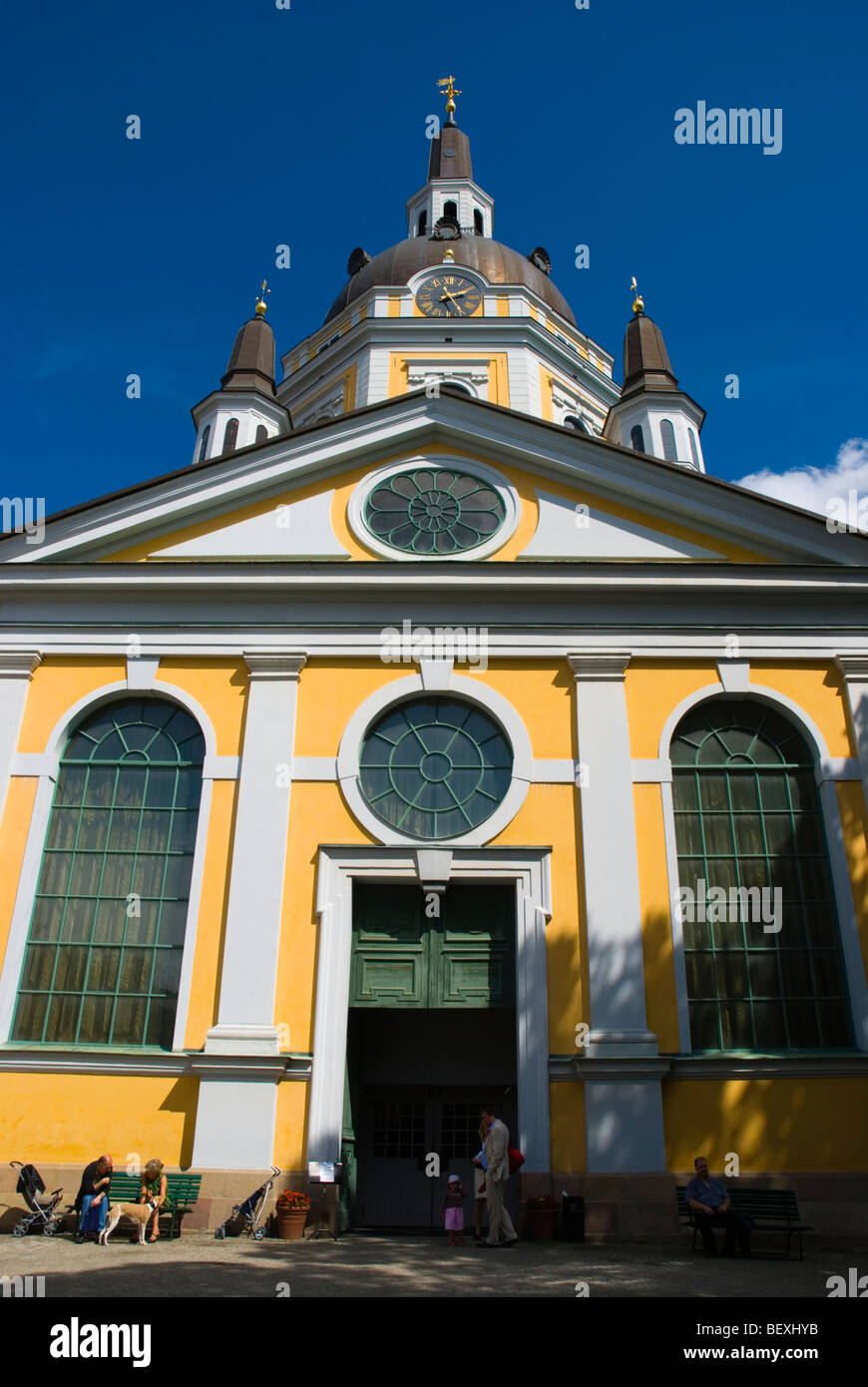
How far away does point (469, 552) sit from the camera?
16422 millimetres

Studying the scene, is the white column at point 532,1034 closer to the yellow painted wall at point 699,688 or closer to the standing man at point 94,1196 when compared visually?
the yellow painted wall at point 699,688

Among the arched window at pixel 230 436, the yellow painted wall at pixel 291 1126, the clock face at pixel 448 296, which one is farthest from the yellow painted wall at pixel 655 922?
the clock face at pixel 448 296

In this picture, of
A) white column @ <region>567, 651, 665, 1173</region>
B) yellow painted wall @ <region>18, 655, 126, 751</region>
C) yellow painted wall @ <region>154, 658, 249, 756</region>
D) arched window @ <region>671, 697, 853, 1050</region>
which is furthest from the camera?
yellow painted wall @ <region>18, 655, 126, 751</region>

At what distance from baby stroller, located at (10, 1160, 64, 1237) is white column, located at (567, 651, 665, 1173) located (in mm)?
6447

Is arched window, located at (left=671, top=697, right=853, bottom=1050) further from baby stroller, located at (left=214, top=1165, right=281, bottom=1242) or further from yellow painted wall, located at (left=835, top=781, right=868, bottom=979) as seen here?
baby stroller, located at (left=214, top=1165, right=281, bottom=1242)

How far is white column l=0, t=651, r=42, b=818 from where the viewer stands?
595 inches

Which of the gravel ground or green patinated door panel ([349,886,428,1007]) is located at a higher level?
green patinated door panel ([349,886,428,1007])

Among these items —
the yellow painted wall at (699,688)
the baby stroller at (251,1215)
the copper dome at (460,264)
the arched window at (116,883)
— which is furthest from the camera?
the copper dome at (460,264)

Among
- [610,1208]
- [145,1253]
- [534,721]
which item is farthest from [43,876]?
[610,1208]

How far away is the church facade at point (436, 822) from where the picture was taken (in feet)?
42.9

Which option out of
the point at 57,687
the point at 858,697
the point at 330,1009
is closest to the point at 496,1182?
the point at 330,1009

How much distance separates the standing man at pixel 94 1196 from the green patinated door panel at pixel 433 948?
11.8 feet

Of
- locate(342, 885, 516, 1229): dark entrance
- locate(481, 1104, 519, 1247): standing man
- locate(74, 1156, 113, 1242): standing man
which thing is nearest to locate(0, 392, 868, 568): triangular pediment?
locate(342, 885, 516, 1229): dark entrance

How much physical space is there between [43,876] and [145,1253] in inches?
228
